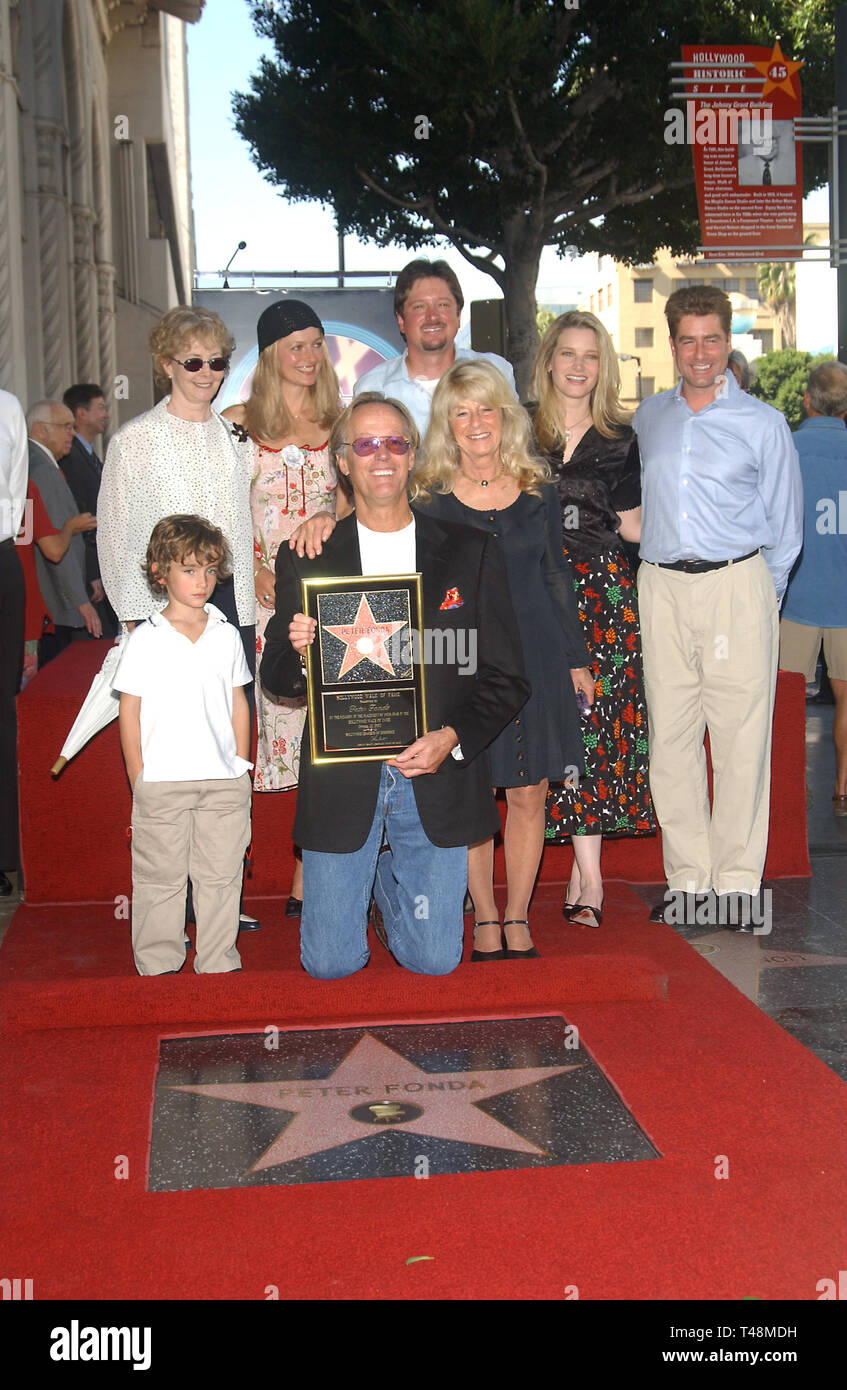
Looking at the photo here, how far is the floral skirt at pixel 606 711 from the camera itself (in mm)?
5355

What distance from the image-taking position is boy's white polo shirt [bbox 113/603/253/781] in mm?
4566

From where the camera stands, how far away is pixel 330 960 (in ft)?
15.1

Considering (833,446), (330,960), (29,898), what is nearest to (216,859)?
(330,960)

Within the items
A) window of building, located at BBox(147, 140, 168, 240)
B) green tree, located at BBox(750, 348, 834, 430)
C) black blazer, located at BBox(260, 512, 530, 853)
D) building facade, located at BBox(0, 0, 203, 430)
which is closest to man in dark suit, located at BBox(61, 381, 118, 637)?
building facade, located at BBox(0, 0, 203, 430)

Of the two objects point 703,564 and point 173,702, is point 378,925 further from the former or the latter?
point 703,564

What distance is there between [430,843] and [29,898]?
2.20 metres

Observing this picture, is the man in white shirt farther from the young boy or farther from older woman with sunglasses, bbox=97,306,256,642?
the young boy

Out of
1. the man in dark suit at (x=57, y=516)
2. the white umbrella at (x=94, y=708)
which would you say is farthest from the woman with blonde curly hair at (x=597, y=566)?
the man in dark suit at (x=57, y=516)

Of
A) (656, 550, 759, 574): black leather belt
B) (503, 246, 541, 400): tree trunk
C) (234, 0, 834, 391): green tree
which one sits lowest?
(656, 550, 759, 574): black leather belt

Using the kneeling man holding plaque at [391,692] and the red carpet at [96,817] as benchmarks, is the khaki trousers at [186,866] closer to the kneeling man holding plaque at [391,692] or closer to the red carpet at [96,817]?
the kneeling man holding plaque at [391,692]

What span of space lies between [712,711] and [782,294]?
89218 mm

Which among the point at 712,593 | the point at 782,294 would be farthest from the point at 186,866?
the point at 782,294

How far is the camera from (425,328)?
17.6ft

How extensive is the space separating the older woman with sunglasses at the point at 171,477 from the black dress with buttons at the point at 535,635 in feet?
2.40
